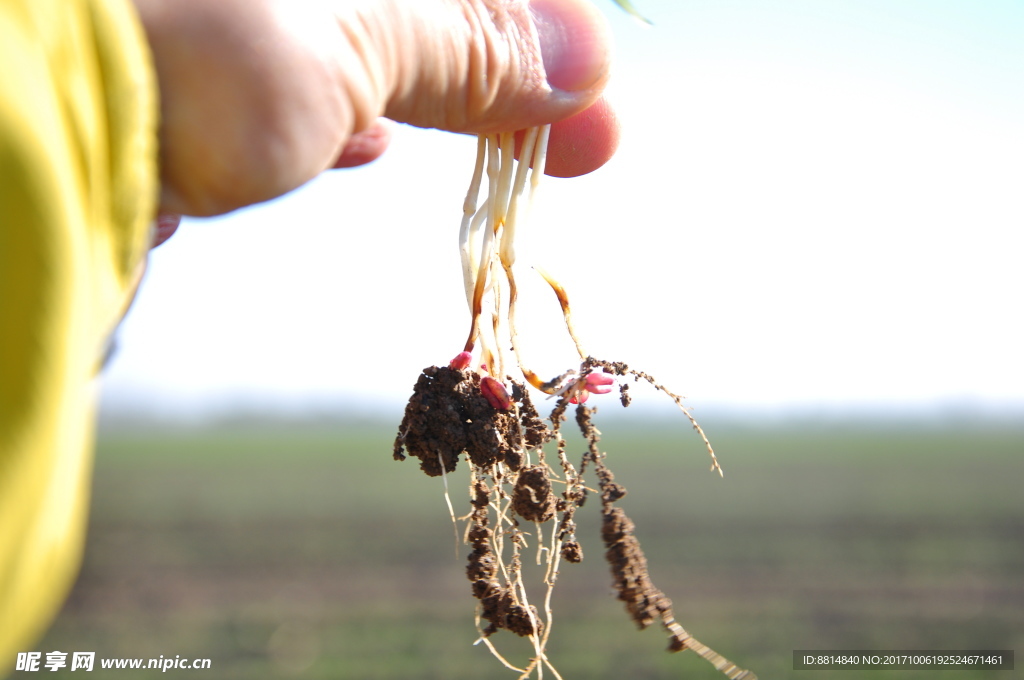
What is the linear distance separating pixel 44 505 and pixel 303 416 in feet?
240

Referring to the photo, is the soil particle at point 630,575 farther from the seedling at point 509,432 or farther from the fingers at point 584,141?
the fingers at point 584,141

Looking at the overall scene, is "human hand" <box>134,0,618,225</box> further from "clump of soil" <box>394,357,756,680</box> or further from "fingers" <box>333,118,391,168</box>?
"clump of soil" <box>394,357,756,680</box>

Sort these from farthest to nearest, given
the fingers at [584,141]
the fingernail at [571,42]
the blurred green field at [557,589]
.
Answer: the blurred green field at [557,589] → the fingers at [584,141] → the fingernail at [571,42]

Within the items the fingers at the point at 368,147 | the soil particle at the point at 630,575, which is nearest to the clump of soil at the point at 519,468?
the soil particle at the point at 630,575

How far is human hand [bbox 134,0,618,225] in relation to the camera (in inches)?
29.1

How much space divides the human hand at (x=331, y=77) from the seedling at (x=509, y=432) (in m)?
0.18

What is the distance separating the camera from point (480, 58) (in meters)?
1.06

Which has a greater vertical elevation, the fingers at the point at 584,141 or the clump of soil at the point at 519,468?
the fingers at the point at 584,141

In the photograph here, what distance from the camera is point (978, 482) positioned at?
19.1m

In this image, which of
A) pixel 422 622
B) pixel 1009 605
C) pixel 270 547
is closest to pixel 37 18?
pixel 422 622

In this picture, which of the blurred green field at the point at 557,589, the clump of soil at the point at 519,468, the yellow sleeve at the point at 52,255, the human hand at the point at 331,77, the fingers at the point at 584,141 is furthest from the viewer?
the blurred green field at the point at 557,589

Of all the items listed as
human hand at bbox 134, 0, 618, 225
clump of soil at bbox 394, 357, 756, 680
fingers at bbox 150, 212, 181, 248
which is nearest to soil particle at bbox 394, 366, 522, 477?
clump of soil at bbox 394, 357, 756, 680

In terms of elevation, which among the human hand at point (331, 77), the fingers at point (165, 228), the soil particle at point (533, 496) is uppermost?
the human hand at point (331, 77)

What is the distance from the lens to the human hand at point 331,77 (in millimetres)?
739
